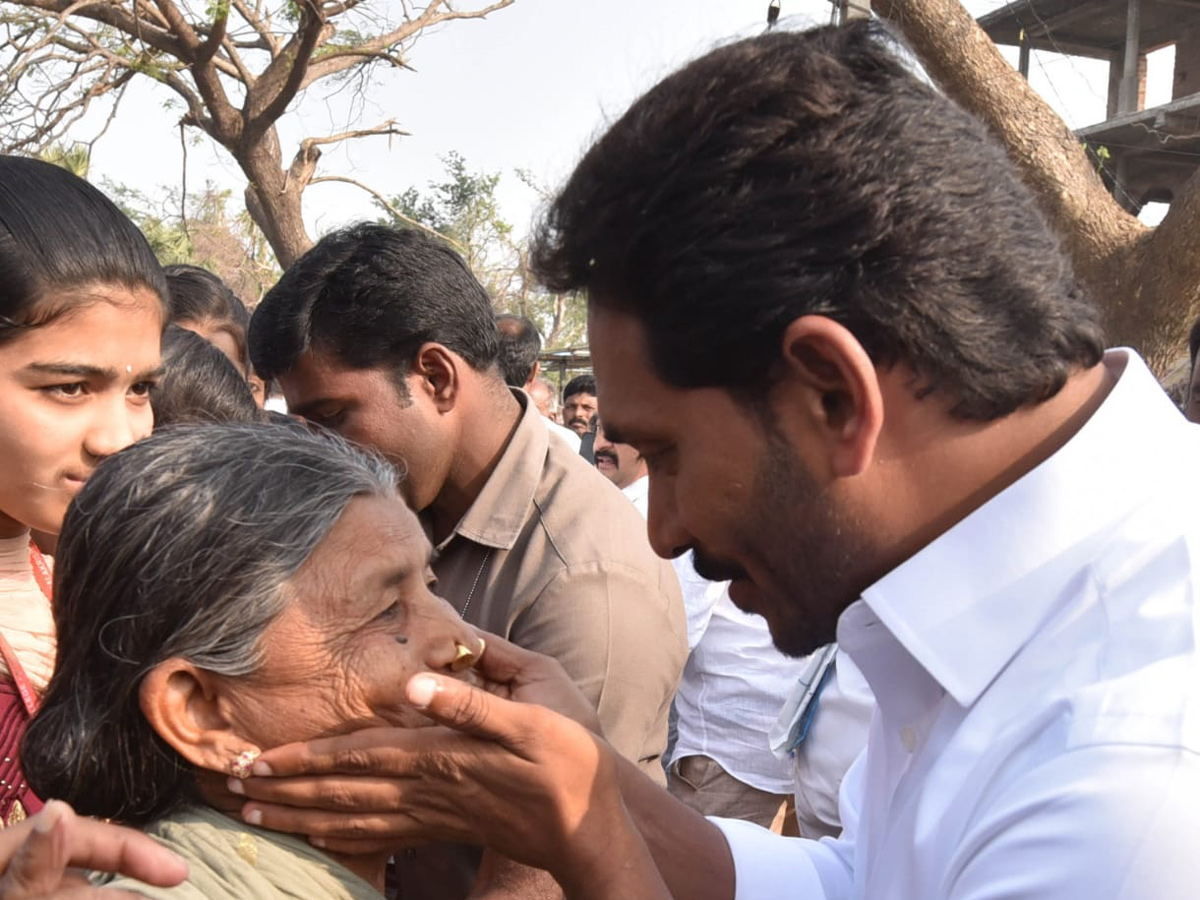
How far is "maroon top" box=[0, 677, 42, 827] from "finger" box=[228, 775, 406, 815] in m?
0.82

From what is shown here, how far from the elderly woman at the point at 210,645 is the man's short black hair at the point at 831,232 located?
2.35ft

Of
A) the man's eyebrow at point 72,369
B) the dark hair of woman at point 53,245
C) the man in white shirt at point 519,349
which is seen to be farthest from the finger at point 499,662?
the man in white shirt at point 519,349

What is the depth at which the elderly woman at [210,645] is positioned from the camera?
193 centimetres

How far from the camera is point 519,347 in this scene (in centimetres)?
749

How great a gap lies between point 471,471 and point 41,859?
82.4 inches

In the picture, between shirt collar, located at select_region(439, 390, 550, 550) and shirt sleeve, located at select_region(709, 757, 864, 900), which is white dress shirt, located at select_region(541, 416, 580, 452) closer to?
shirt collar, located at select_region(439, 390, 550, 550)

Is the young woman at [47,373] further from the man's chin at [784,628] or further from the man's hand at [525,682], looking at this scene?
the man's chin at [784,628]

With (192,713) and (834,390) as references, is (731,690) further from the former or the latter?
(834,390)

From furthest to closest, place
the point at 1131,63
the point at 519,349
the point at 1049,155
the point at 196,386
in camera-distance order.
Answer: the point at 1131,63 → the point at 519,349 → the point at 1049,155 → the point at 196,386

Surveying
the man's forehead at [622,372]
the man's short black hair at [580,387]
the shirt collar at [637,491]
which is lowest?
the man's short black hair at [580,387]

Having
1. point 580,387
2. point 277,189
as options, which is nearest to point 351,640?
point 277,189

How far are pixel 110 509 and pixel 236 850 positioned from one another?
1.99ft

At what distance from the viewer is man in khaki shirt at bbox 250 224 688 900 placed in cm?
293

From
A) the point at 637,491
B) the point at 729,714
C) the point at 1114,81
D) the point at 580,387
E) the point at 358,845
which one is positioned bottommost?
the point at 580,387
